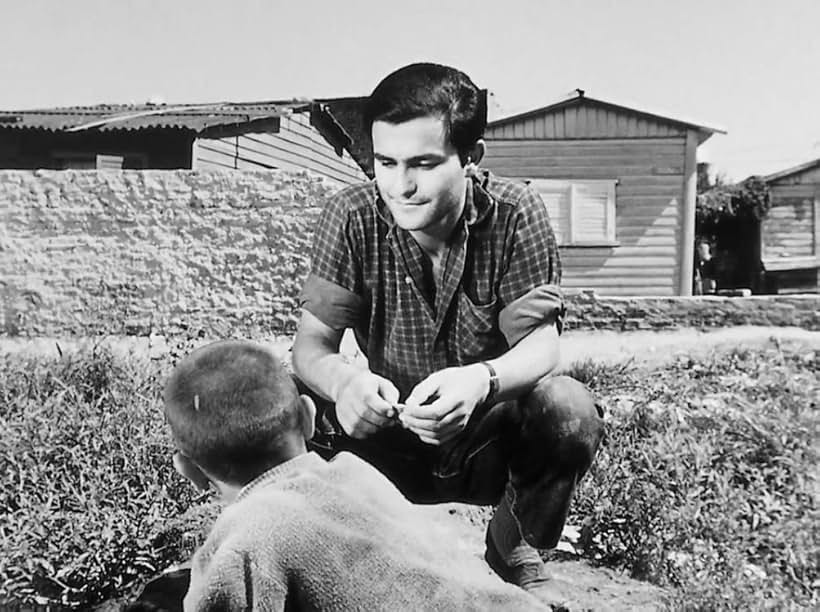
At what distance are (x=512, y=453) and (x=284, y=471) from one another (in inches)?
26.9

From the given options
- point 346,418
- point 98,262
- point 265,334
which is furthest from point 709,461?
point 98,262

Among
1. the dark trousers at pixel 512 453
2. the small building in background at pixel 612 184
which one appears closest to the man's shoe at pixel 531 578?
the dark trousers at pixel 512 453

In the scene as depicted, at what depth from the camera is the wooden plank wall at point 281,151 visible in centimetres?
1123

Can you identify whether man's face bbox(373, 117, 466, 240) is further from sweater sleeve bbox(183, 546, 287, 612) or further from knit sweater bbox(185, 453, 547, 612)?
sweater sleeve bbox(183, 546, 287, 612)

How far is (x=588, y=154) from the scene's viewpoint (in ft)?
39.7

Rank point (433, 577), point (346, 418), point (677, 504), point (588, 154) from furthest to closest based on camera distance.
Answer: point (588, 154) → point (677, 504) → point (346, 418) → point (433, 577)

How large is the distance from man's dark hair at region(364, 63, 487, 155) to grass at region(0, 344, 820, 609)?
Result: 1.14 metres

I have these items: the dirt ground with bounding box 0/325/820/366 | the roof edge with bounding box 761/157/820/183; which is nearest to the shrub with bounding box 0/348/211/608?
the dirt ground with bounding box 0/325/820/366

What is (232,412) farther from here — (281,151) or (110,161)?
(281,151)

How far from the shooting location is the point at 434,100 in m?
1.85

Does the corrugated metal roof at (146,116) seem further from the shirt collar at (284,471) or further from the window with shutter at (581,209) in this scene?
the shirt collar at (284,471)

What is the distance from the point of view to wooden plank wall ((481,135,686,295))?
1210 cm

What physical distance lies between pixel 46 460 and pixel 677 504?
1925mm

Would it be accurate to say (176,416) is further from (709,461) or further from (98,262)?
(98,262)
